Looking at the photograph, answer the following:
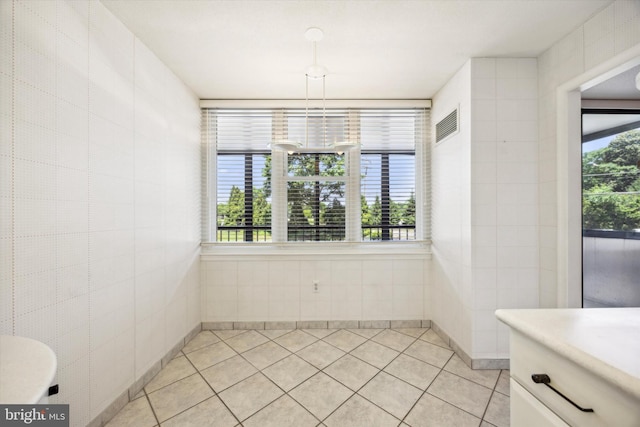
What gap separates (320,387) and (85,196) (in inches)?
76.1

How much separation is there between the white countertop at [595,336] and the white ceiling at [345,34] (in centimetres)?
175

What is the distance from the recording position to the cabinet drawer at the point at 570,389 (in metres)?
0.60

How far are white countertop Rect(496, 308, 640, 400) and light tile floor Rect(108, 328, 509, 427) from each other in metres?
1.06

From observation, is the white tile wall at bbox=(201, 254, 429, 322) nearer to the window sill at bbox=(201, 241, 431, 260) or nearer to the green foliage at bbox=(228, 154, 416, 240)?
the window sill at bbox=(201, 241, 431, 260)

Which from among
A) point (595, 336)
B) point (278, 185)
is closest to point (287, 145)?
point (278, 185)

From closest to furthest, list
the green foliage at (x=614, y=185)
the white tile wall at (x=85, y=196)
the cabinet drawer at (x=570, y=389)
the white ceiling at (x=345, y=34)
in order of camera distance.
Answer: the cabinet drawer at (x=570, y=389) → the white tile wall at (x=85, y=196) → the white ceiling at (x=345, y=34) → the green foliage at (x=614, y=185)

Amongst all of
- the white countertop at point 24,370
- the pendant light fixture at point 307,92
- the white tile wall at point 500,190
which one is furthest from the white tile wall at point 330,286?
the white countertop at point 24,370

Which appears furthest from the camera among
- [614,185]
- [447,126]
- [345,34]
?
[447,126]

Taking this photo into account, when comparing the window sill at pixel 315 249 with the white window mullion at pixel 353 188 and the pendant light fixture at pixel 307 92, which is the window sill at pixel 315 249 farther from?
the pendant light fixture at pixel 307 92

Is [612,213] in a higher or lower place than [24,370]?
higher

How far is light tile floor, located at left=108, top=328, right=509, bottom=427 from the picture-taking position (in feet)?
5.14

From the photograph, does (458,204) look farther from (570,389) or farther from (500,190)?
(570,389)

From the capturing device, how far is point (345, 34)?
5.83ft
